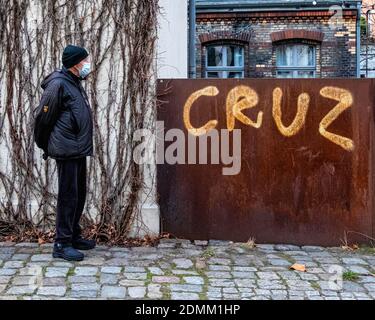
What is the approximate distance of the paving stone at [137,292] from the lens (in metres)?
4.29

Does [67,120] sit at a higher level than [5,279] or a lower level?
higher

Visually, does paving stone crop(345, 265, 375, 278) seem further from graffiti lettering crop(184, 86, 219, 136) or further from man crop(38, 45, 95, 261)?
man crop(38, 45, 95, 261)

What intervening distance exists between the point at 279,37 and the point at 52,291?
14667 millimetres

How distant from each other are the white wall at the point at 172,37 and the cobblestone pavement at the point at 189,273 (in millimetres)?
2033

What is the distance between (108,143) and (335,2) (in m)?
13.2

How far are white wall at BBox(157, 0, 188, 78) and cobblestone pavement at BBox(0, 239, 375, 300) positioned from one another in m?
2.03

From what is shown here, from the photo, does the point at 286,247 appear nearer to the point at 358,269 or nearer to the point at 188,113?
the point at 358,269

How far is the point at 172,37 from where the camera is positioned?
6102 mm

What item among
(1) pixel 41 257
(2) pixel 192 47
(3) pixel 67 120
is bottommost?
(1) pixel 41 257

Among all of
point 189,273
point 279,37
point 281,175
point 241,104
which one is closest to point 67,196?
point 189,273

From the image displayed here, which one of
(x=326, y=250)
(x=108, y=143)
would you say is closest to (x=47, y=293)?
(x=108, y=143)

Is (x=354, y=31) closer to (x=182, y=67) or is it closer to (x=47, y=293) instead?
(x=182, y=67)

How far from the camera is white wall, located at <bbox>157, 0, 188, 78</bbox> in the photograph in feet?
19.8

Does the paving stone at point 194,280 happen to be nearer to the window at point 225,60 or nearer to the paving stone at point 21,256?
the paving stone at point 21,256
